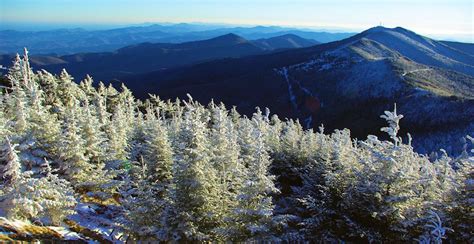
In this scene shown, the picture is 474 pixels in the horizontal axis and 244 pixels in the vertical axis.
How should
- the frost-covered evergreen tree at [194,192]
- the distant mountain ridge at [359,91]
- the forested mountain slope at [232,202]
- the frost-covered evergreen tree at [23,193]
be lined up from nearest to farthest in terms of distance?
the frost-covered evergreen tree at [23,193]
the forested mountain slope at [232,202]
the frost-covered evergreen tree at [194,192]
the distant mountain ridge at [359,91]

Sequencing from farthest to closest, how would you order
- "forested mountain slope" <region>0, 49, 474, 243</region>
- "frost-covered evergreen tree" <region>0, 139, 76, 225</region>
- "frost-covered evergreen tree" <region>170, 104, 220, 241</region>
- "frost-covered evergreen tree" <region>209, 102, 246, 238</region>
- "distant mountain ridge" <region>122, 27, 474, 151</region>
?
"distant mountain ridge" <region>122, 27, 474, 151</region> < "frost-covered evergreen tree" <region>209, 102, 246, 238</region> < "frost-covered evergreen tree" <region>170, 104, 220, 241</region> < "forested mountain slope" <region>0, 49, 474, 243</region> < "frost-covered evergreen tree" <region>0, 139, 76, 225</region>

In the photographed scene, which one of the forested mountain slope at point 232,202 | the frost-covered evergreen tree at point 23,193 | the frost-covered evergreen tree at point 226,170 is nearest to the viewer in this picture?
the frost-covered evergreen tree at point 23,193

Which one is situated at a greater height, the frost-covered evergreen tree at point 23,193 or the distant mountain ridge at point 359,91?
the frost-covered evergreen tree at point 23,193

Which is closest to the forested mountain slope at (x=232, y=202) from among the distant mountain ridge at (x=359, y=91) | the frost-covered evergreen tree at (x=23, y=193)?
the frost-covered evergreen tree at (x=23, y=193)

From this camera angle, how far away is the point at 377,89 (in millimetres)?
124688

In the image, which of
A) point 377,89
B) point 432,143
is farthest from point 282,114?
point 432,143

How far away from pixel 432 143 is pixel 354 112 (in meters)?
34.4

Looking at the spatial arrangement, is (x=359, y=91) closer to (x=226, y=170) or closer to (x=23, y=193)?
(x=226, y=170)

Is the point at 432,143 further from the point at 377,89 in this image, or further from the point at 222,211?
the point at 222,211

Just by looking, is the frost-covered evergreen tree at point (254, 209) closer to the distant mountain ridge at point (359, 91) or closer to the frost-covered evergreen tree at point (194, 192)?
the frost-covered evergreen tree at point (194, 192)

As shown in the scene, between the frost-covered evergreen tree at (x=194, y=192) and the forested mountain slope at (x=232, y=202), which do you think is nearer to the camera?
the forested mountain slope at (x=232, y=202)

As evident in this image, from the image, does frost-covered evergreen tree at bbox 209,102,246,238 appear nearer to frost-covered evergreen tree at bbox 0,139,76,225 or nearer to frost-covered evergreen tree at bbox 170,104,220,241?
frost-covered evergreen tree at bbox 170,104,220,241

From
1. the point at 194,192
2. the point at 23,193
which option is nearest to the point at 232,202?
the point at 194,192

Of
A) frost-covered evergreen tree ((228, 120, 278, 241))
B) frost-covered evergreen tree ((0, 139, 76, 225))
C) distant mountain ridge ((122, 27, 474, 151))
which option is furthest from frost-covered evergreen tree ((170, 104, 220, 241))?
distant mountain ridge ((122, 27, 474, 151))
